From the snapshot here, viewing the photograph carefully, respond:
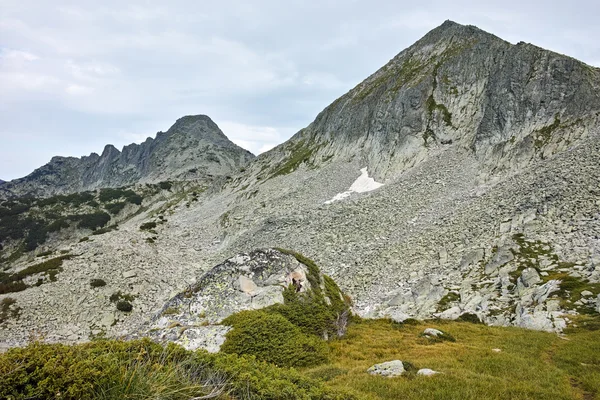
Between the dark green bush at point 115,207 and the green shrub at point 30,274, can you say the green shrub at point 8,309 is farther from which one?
the dark green bush at point 115,207

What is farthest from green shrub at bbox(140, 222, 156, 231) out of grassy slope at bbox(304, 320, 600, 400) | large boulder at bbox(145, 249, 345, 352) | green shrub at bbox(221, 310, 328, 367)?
green shrub at bbox(221, 310, 328, 367)

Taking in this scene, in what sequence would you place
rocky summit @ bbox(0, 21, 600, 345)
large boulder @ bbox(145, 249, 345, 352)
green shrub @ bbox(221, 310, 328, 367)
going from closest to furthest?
green shrub @ bbox(221, 310, 328, 367), large boulder @ bbox(145, 249, 345, 352), rocky summit @ bbox(0, 21, 600, 345)

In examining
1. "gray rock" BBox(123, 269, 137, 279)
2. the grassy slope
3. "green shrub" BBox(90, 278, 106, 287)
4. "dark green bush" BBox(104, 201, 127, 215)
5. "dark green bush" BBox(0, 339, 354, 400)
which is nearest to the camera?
"dark green bush" BBox(0, 339, 354, 400)

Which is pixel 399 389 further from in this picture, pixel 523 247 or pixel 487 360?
pixel 523 247

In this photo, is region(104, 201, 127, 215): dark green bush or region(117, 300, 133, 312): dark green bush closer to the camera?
region(117, 300, 133, 312): dark green bush

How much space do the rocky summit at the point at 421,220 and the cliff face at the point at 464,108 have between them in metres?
0.28

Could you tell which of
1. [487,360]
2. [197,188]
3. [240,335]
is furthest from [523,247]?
[197,188]

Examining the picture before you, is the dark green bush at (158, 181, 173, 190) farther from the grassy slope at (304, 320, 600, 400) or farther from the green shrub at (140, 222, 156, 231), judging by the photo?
the grassy slope at (304, 320, 600, 400)

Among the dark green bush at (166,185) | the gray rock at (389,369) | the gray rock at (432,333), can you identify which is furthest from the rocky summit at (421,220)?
the dark green bush at (166,185)

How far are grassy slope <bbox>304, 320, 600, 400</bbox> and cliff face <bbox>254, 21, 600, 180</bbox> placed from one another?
105 ft

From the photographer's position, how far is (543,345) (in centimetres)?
1429

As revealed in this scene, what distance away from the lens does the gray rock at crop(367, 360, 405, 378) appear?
1011 centimetres

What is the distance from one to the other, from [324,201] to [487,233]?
26250mm

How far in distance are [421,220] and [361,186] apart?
733 inches
